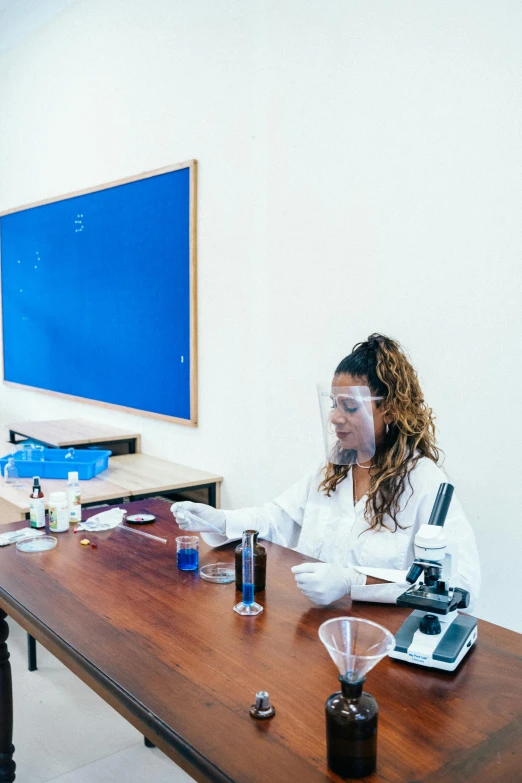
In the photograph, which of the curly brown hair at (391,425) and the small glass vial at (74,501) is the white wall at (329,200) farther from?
the small glass vial at (74,501)

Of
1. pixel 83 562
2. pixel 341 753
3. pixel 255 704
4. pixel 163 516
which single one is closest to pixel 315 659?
pixel 255 704

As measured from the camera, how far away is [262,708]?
1.09 meters

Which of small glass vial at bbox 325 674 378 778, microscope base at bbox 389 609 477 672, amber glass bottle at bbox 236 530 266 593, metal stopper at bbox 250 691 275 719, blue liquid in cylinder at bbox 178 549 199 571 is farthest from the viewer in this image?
blue liquid in cylinder at bbox 178 549 199 571

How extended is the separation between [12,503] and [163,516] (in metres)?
0.77

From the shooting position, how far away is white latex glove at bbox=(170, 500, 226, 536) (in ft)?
6.07

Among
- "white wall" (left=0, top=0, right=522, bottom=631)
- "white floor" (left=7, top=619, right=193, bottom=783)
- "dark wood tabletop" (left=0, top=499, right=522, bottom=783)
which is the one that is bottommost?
"white floor" (left=7, top=619, right=193, bottom=783)

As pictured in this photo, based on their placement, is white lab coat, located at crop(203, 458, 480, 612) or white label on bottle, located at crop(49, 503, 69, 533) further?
white label on bottle, located at crop(49, 503, 69, 533)

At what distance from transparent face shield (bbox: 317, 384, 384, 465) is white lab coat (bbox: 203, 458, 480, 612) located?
141mm

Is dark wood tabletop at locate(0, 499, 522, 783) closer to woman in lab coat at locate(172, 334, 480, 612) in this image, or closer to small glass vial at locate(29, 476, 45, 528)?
woman in lab coat at locate(172, 334, 480, 612)

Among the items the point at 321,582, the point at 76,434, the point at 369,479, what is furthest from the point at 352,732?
the point at 76,434

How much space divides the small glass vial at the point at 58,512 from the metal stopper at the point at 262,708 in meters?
1.11

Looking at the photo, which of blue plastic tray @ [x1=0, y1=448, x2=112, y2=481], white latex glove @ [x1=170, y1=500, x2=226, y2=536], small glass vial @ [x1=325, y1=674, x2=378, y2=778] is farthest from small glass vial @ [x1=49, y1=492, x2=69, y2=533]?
small glass vial @ [x1=325, y1=674, x2=378, y2=778]

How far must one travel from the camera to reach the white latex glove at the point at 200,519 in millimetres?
1850

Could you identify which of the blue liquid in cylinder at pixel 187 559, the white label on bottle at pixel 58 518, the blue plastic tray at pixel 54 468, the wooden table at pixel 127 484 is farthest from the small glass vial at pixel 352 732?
the blue plastic tray at pixel 54 468
